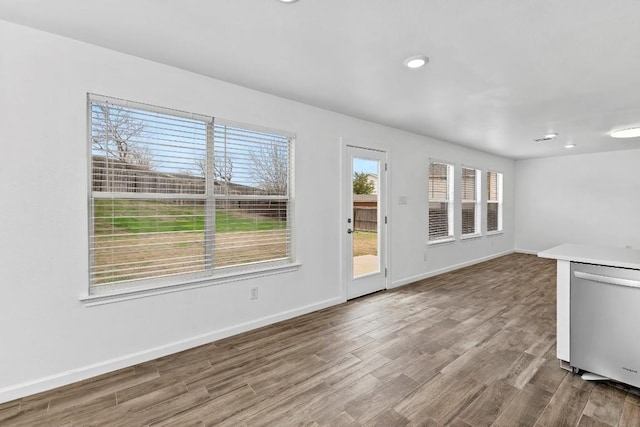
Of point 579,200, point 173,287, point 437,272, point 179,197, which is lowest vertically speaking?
point 437,272

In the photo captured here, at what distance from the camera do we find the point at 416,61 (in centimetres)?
244

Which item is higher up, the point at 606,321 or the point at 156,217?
the point at 156,217

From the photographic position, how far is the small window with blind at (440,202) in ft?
18.1

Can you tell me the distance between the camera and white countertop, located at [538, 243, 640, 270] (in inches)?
82.3

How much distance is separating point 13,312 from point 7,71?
5.27 feet

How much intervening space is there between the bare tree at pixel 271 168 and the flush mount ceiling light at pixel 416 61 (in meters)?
1.54

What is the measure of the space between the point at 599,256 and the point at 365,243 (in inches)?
99.7

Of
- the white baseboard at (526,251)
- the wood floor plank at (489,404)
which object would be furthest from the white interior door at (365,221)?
the white baseboard at (526,251)

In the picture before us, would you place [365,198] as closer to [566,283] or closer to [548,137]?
[566,283]

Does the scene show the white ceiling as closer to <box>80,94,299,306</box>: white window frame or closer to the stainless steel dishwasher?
<box>80,94,299,306</box>: white window frame

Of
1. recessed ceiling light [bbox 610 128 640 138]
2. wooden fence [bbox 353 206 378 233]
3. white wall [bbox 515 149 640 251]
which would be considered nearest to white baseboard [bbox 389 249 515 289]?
wooden fence [bbox 353 206 378 233]

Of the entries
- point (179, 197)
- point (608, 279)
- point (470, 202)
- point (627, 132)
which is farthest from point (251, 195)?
point (627, 132)

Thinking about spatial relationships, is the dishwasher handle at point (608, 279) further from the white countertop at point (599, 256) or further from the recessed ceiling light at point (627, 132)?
the recessed ceiling light at point (627, 132)

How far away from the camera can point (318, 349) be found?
274cm
